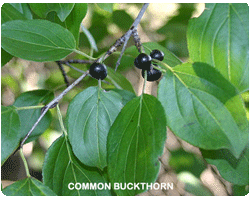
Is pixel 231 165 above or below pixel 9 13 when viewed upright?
below

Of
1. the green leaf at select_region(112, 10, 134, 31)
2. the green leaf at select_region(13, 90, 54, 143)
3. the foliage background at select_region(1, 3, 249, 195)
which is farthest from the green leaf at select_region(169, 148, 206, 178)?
the green leaf at select_region(13, 90, 54, 143)

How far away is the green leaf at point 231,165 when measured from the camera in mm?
525

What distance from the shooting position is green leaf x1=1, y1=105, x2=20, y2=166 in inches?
19.0

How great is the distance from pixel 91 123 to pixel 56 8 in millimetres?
236

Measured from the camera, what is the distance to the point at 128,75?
199 cm

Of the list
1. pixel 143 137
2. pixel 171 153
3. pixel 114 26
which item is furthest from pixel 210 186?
pixel 143 137

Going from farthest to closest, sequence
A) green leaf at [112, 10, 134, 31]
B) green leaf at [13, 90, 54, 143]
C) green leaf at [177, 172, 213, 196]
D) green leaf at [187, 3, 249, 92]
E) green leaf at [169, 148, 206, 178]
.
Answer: green leaf at [169, 148, 206, 178] < green leaf at [177, 172, 213, 196] < green leaf at [112, 10, 134, 31] < green leaf at [13, 90, 54, 143] < green leaf at [187, 3, 249, 92]

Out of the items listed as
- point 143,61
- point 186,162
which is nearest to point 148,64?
point 143,61

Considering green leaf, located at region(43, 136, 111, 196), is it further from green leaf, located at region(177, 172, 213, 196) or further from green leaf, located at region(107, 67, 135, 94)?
green leaf, located at region(177, 172, 213, 196)

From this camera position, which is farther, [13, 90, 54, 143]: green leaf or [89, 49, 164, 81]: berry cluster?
[13, 90, 54, 143]: green leaf

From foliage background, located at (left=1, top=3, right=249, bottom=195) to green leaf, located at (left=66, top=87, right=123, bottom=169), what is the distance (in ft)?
1.64

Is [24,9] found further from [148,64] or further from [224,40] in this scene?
[224,40]

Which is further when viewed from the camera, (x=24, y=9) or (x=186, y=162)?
(x=186, y=162)

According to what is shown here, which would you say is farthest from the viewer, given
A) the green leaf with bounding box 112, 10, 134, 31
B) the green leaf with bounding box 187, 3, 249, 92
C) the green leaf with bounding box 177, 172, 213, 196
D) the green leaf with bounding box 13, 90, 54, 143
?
the green leaf with bounding box 177, 172, 213, 196
